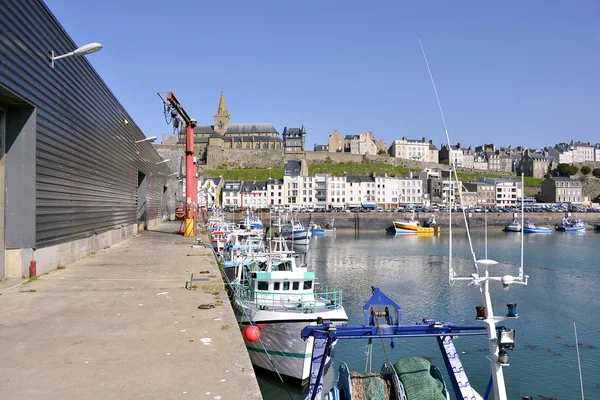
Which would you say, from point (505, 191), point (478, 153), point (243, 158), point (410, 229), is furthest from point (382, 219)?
point (478, 153)

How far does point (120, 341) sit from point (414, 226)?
251 feet

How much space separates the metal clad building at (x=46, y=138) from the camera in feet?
44.7

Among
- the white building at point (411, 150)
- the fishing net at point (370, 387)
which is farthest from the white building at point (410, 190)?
the fishing net at point (370, 387)

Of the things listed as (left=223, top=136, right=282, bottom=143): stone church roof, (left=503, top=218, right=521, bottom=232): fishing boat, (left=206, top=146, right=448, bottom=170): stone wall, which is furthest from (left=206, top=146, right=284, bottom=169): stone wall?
(left=503, top=218, right=521, bottom=232): fishing boat

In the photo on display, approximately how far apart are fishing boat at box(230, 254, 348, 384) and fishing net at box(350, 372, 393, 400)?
434 centimetres

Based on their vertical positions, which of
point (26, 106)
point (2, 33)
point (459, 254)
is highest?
point (2, 33)

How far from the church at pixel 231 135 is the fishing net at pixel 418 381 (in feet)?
448

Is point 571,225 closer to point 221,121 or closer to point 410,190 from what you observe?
point 410,190

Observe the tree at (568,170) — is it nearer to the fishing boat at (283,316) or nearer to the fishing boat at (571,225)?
the fishing boat at (571,225)

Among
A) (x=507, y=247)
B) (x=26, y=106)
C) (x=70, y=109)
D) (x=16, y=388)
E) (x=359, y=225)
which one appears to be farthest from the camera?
(x=359, y=225)

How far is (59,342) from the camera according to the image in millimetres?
8062

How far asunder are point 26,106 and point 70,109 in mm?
4544

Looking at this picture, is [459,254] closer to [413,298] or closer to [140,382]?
[413,298]

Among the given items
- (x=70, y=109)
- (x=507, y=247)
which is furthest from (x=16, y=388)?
(x=507, y=247)
